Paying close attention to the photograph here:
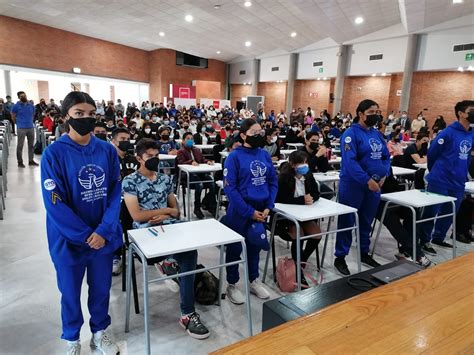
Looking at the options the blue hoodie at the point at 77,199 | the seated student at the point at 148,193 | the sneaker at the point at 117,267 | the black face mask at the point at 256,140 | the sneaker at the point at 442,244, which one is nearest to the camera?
the blue hoodie at the point at 77,199

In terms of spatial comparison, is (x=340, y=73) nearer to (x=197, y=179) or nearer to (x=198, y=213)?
(x=197, y=179)

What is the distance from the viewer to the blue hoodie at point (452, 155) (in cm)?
364

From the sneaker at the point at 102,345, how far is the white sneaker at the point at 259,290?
1179 millimetres

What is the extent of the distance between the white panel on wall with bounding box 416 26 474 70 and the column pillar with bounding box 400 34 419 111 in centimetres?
19

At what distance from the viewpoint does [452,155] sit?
3.64 metres

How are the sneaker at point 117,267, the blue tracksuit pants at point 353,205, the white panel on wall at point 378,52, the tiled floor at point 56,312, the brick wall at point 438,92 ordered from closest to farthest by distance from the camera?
the tiled floor at point 56,312 < the sneaker at point 117,267 < the blue tracksuit pants at point 353,205 < the brick wall at point 438,92 < the white panel on wall at point 378,52

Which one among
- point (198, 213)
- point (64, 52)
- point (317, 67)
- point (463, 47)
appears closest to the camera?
point (198, 213)

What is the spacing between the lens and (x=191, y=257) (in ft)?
7.39

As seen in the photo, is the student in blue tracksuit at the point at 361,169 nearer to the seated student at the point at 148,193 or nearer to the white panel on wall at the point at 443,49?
the seated student at the point at 148,193

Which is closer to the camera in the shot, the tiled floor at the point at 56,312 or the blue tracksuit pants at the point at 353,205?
the tiled floor at the point at 56,312

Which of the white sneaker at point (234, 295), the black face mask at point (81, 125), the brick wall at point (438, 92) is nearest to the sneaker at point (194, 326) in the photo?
the white sneaker at point (234, 295)

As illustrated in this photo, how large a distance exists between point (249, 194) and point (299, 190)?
678 mm

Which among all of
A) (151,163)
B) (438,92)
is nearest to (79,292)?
(151,163)

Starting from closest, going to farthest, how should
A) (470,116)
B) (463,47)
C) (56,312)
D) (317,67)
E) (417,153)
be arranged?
1. (56,312)
2. (470,116)
3. (417,153)
4. (463,47)
5. (317,67)
